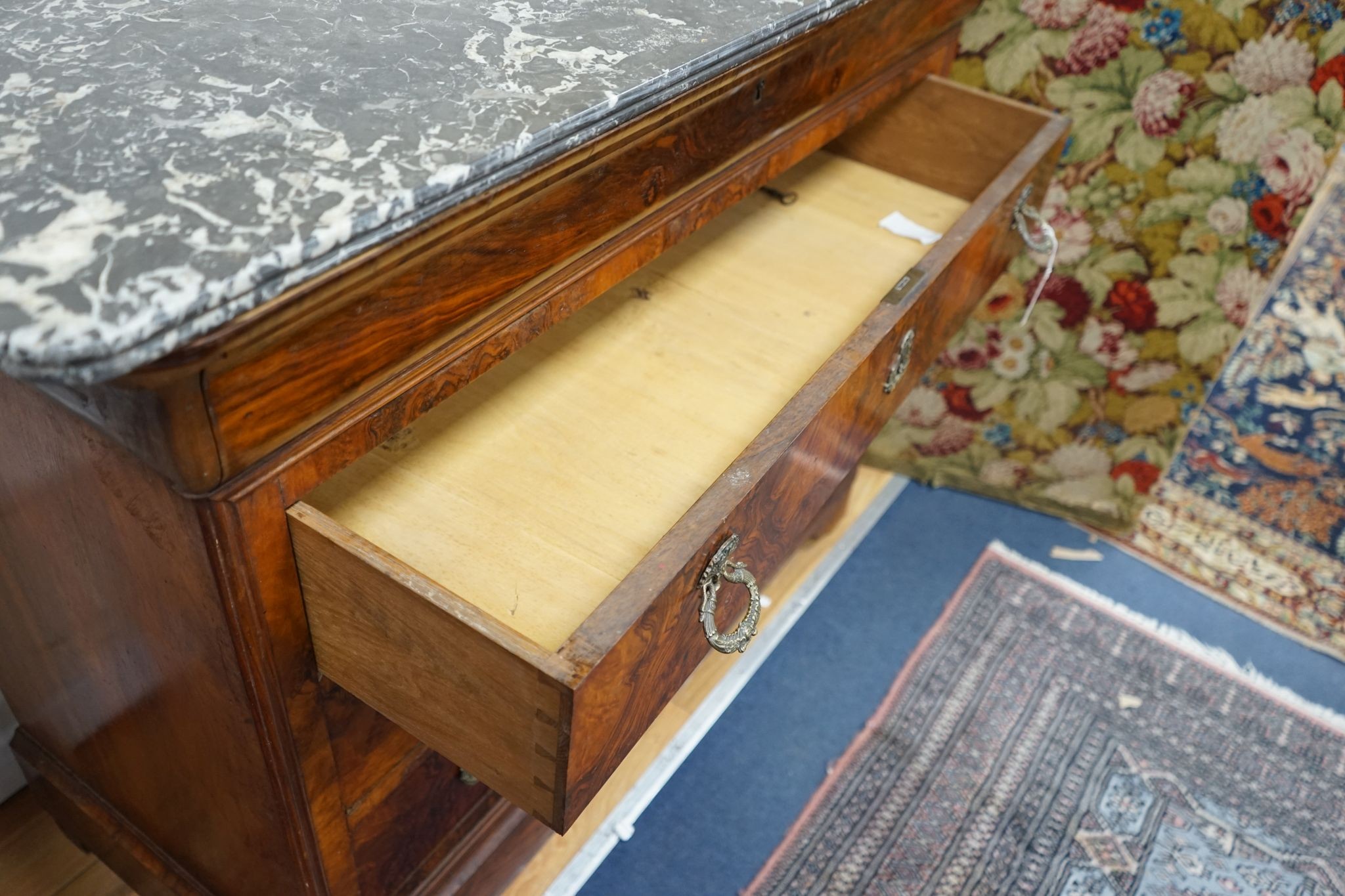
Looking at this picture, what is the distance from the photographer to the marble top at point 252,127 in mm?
427

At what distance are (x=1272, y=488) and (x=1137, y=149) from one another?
2.31ft

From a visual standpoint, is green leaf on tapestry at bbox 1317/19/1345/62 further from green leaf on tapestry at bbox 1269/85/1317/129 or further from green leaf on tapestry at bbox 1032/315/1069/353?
green leaf on tapestry at bbox 1032/315/1069/353

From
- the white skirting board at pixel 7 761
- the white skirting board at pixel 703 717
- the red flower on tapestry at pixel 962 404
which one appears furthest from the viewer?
the red flower on tapestry at pixel 962 404

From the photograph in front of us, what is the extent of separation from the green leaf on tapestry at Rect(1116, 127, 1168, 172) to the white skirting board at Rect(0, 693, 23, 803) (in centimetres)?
134

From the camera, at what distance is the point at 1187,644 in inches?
56.3

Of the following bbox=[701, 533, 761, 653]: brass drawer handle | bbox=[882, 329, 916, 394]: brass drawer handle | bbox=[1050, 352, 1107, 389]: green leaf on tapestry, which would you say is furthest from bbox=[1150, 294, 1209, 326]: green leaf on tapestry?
bbox=[701, 533, 761, 653]: brass drawer handle

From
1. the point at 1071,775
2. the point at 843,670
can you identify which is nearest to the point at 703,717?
the point at 843,670

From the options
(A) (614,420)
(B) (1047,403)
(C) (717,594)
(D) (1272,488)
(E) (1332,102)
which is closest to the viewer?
(C) (717,594)

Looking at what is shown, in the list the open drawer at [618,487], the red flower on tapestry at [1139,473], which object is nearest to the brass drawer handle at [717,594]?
the open drawer at [618,487]

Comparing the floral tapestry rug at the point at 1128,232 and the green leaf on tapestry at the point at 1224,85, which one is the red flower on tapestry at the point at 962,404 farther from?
the green leaf on tapestry at the point at 1224,85

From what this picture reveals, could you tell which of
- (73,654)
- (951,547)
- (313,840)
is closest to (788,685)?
(951,547)

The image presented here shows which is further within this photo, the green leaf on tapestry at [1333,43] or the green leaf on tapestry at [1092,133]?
the green leaf on tapestry at [1092,133]

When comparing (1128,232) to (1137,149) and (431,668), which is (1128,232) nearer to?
(1137,149)

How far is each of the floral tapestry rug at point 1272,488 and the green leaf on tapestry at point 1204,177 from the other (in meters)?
0.55
